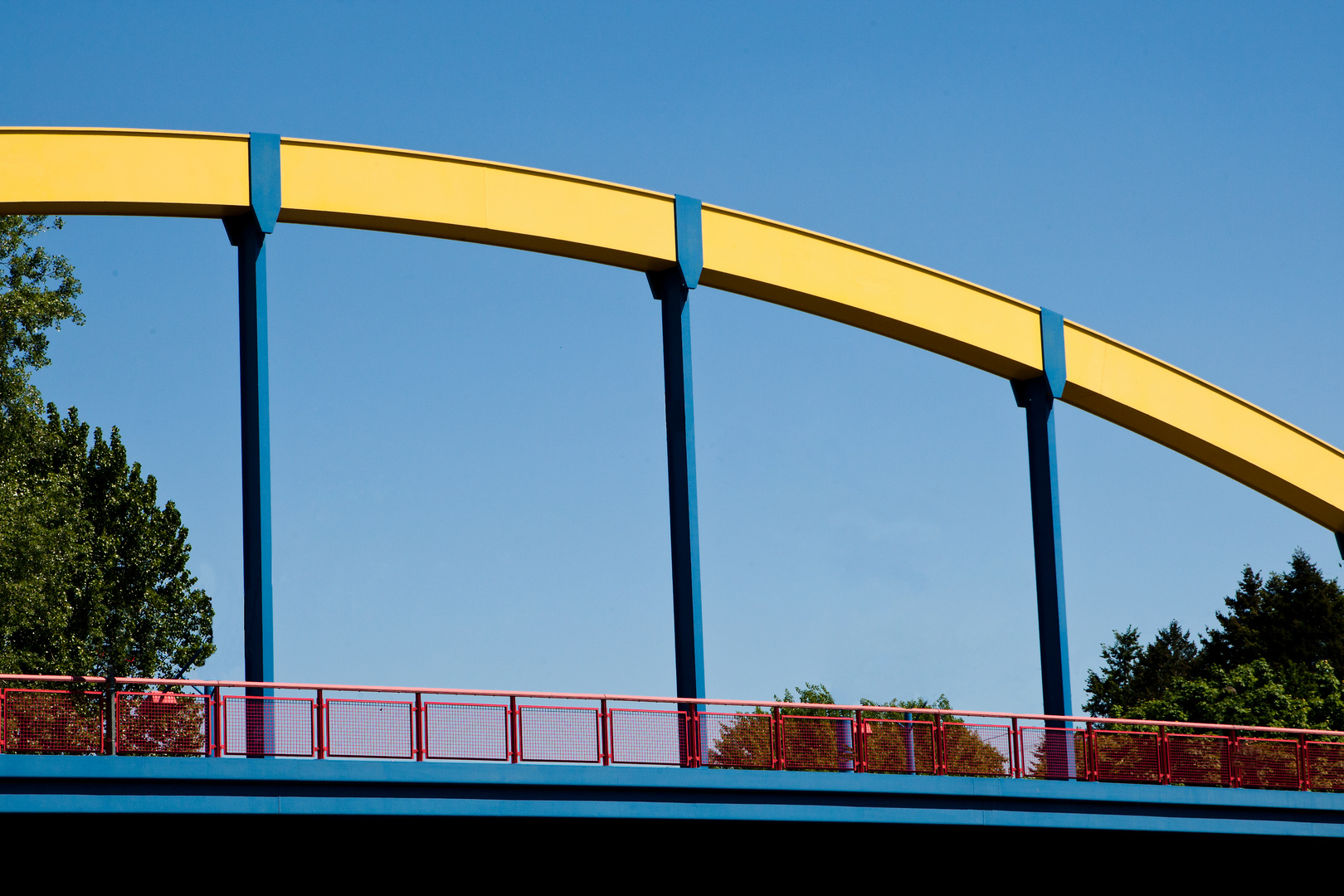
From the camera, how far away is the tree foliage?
37.3 metres

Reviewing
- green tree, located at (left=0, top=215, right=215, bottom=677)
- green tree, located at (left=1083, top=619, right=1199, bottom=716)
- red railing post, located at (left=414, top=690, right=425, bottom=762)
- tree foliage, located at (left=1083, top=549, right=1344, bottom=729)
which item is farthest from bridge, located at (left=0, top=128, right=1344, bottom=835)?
green tree, located at (left=1083, top=619, right=1199, bottom=716)

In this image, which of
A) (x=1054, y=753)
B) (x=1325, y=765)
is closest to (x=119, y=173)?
(x=1054, y=753)

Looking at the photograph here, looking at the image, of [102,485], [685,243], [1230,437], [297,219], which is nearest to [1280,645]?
[1230,437]

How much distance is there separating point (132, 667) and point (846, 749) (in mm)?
37637

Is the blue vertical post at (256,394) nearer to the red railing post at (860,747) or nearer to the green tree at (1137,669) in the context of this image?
the red railing post at (860,747)

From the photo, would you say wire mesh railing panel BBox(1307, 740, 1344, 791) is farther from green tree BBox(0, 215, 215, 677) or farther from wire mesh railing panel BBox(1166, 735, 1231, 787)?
green tree BBox(0, 215, 215, 677)

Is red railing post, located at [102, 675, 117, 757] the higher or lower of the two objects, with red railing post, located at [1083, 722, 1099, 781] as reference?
higher

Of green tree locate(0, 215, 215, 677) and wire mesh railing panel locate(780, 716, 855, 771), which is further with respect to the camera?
green tree locate(0, 215, 215, 677)

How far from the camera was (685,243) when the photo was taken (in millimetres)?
24516

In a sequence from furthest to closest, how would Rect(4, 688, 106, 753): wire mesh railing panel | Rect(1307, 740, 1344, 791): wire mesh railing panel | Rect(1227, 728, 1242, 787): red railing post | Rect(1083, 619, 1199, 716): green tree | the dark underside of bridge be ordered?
Rect(1083, 619, 1199, 716): green tree, Rect(1307, 740, 1344, 791): wire mesh railing panel, Rect(1227, 728, 1242, 787): red railing post, the dark underside of bridge, Rect(4, 688, 106, 753): wire mesh railing panel

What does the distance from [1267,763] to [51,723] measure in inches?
589

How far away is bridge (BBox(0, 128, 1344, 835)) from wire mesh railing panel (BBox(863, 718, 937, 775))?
0.11 feet

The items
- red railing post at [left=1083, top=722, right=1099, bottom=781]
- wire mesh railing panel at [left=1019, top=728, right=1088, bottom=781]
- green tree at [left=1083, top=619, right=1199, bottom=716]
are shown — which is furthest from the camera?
green tree at [left=1083, top=619, right=1199, bottom=716]

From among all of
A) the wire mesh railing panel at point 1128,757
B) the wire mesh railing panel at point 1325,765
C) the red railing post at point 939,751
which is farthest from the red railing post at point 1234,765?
the red railing post at point 939,751
